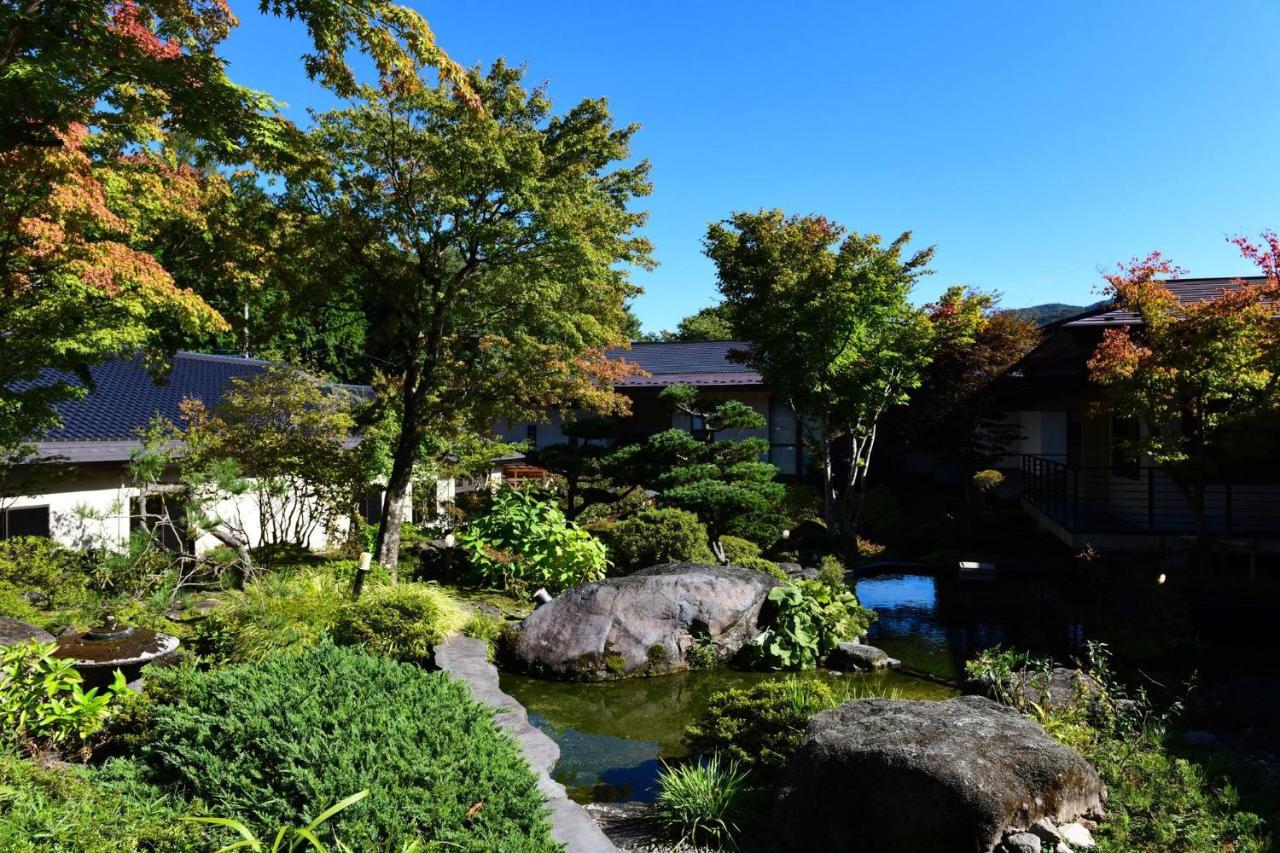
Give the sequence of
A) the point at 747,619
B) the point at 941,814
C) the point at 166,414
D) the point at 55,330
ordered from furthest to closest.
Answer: the point at 166,414 → the point at 747,619 → the point at 55,330 → the point at 941,814

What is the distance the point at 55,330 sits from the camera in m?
8.05

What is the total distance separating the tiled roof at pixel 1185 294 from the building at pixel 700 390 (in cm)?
844

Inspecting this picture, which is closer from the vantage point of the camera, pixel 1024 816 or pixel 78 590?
pixel 1024 816

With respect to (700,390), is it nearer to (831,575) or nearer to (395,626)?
(831,575)

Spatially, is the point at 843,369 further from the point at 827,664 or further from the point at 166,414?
the point at 166,414

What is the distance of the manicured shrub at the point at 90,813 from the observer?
282 cm

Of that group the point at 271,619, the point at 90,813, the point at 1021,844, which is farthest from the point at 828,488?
the point at 90,813

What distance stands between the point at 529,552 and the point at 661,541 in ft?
6.60

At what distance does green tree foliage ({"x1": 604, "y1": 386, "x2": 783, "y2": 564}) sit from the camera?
13.4 m

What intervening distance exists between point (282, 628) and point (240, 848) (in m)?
4.23

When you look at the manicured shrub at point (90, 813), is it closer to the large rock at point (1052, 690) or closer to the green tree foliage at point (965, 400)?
the large rock at point (1052, 690)

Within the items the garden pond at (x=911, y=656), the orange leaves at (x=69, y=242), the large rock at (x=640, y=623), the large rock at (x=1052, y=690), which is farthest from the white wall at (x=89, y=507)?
the large rock at (x=1052, y=690)

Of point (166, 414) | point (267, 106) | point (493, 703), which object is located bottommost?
point (493, 703)

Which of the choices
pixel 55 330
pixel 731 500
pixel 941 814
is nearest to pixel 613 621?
pixel 731 500
